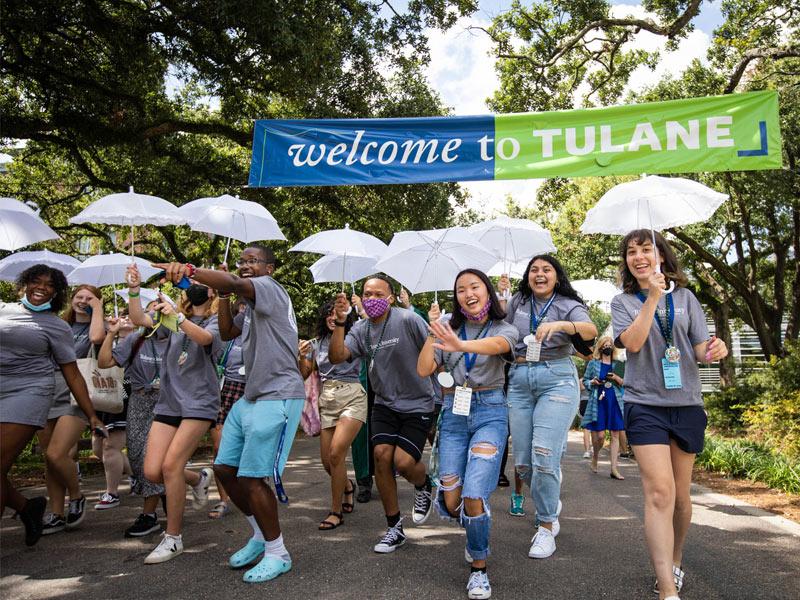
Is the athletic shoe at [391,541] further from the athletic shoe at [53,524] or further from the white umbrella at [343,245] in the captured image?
the athletic shoe at [53,524]

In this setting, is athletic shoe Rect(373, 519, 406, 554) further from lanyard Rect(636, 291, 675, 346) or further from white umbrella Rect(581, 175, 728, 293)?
white umbrella Rect(581, 175, 728, 293)

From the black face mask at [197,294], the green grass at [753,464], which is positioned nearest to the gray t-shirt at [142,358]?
the black face mask at [197,294]

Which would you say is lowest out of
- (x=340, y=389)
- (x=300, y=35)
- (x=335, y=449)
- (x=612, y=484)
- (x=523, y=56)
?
(x=612, y=484)

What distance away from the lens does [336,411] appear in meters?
6.17

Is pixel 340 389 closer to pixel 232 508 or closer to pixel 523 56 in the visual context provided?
pixel 232 508

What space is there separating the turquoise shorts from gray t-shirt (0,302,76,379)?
4.96ft

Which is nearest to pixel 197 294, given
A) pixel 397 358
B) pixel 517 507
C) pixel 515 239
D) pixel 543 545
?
pixel 397 358

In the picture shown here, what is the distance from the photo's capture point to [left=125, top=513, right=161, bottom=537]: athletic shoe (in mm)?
5371

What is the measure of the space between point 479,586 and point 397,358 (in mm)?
1994

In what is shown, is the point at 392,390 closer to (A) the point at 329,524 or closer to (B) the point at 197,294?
(A) the point at 329,524

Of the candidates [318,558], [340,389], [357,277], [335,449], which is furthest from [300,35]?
[318,558]

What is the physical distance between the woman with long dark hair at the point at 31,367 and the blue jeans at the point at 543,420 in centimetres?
337

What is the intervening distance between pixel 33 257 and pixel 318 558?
16.2 feet

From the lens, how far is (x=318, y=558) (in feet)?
15.4
